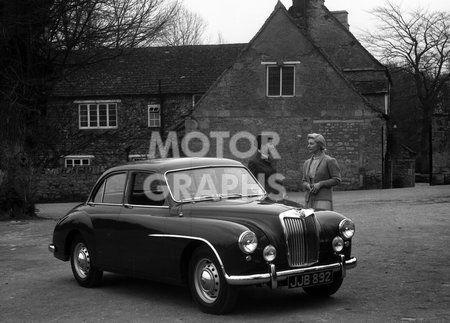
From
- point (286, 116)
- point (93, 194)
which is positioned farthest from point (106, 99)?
point (93, 194)

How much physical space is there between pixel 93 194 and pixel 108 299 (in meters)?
1.80

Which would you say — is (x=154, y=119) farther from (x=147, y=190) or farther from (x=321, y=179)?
(x=147, y=190)

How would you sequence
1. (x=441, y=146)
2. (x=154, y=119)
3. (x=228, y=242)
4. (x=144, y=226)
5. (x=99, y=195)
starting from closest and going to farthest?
(x=228, y=242), (x=144, y=226), (x=99, y=195), (x=441, y=146), (x=154, y=119)

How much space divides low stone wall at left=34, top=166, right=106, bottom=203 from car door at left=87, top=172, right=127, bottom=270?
22.3m

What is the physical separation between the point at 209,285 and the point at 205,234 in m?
0.55

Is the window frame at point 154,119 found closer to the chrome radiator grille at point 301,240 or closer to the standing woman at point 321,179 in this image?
the standing woman at point 321,179

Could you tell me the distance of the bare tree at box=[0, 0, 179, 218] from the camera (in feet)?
59.0

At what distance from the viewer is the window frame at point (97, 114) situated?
37.5 metres

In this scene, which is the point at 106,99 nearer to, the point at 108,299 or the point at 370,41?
the point at 370,41

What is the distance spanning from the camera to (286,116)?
98.5 feet

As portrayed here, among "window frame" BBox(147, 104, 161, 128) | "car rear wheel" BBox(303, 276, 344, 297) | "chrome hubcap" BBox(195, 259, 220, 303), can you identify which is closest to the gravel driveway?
"car rear wheel" BBox(303, 276, 344, 297)

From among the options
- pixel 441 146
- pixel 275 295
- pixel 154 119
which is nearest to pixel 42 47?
pixel 275 295

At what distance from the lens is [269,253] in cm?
671

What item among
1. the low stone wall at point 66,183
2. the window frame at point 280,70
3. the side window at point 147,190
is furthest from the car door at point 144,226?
the low stone wall at point 66,183
